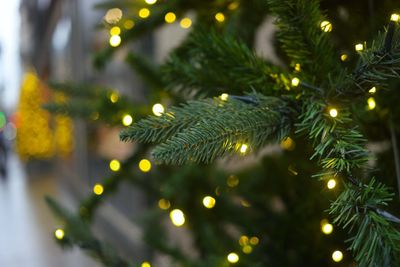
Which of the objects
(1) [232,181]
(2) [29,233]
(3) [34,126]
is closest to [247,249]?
(1) [232,181]

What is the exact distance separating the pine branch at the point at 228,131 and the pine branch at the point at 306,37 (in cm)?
7

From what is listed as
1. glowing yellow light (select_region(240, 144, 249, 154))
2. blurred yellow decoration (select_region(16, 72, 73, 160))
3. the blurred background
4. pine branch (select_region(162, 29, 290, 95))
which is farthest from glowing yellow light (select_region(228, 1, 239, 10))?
blurred yellow decoration (select_region(16, 72, 73, 160))

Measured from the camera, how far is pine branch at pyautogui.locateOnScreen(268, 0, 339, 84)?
0.61m

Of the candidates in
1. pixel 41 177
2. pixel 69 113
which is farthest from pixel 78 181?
pixel 69 113

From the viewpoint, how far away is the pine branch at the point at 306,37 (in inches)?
23.8

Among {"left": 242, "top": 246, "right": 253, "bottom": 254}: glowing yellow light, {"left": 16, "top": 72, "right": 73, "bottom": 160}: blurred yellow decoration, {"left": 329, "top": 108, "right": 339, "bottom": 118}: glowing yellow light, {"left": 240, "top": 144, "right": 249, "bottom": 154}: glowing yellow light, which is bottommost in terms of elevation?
{"left": 16, "top": 72, "right": 73, "bottom": 160}: blurred yellow decoration

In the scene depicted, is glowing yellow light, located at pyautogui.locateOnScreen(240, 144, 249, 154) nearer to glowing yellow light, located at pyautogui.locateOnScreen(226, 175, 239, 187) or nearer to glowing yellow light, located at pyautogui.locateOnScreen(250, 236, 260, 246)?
glowing yellow light, located at pyautogui.locateOnScreen(250, 236, 260, 246)

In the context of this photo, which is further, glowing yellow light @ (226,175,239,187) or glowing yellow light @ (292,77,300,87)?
glowing yellow light @ (226,175,239,187)

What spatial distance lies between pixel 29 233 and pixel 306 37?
4.67m

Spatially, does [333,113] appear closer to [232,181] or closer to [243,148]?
[243,148]

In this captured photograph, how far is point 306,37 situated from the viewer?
0.63 metres

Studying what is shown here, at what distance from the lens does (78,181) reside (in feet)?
21.9

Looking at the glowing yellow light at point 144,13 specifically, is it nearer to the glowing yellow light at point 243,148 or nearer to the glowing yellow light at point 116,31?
the glowing yellow light at point 116,31

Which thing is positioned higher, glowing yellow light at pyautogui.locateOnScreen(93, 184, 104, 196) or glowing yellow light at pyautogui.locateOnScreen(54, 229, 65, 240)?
glowing yellow light at pyautogui.locateOnScreen(54, 229, 65, 240)
